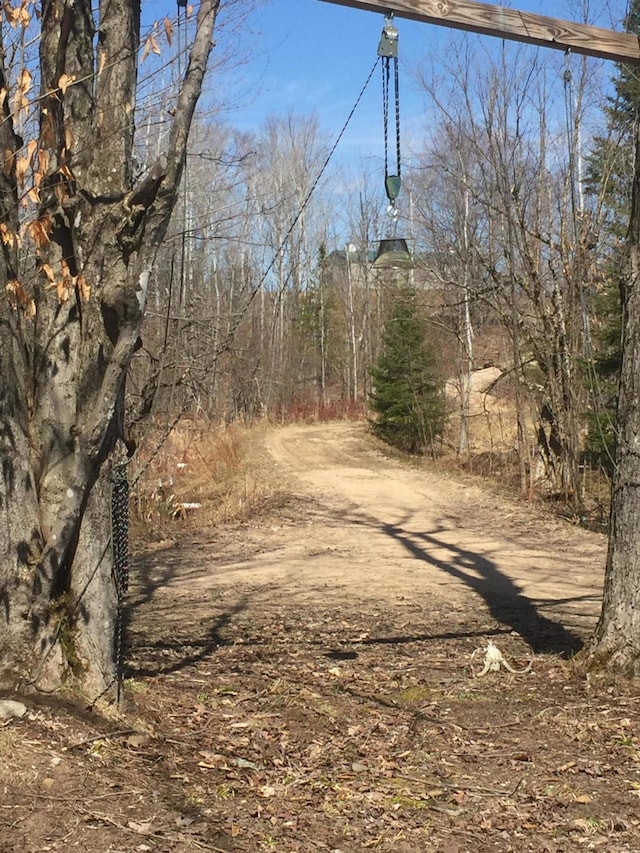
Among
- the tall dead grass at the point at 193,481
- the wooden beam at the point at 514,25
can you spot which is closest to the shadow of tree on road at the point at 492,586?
the tall dead grass at the point at 193,481

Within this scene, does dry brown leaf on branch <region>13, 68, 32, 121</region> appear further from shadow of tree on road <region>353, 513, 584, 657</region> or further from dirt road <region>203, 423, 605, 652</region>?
dirt road <region>203, 423, 605, 652</region>

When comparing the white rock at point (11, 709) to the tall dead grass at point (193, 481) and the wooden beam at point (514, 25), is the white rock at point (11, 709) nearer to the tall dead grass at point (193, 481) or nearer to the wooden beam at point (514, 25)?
the wooden beam at point (514, 25)

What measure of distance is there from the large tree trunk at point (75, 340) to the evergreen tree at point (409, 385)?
1732cm

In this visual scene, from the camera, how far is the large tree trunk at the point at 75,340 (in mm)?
3691

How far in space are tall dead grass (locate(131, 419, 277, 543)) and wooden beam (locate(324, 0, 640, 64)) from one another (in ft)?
20.9

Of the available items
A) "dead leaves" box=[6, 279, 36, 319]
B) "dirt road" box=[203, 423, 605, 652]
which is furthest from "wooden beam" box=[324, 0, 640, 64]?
"dirt road" box=[203, 423, 605, 652]

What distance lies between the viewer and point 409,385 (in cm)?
2159

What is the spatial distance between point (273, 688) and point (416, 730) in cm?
95

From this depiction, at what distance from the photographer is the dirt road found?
305 inches

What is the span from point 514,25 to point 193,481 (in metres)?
12.1

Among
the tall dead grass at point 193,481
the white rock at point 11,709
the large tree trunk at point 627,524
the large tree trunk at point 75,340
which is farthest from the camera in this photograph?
the tall dead grass at point 193,481

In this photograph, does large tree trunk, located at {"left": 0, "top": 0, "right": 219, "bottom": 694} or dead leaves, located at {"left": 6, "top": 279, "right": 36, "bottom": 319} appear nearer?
dead leaves, located at {"left": 6, "top": 279, "right": 36, "bottom": 319}

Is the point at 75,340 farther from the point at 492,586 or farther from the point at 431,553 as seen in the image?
the point at 431,553

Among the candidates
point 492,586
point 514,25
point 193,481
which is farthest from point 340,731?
point 193,481
